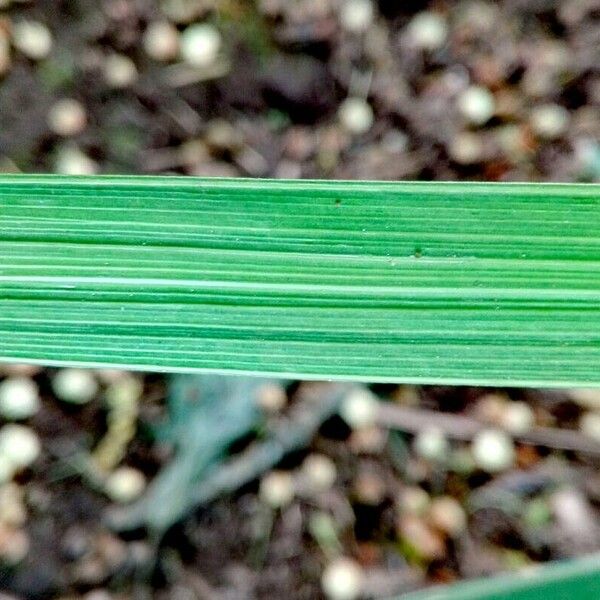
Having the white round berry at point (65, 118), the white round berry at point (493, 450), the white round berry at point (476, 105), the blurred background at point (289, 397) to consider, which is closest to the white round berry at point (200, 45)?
the blurred background at point (289, 397)

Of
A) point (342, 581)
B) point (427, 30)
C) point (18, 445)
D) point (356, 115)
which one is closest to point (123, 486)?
point (18, 445)

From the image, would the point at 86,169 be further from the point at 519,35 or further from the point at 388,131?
the point at 519,35

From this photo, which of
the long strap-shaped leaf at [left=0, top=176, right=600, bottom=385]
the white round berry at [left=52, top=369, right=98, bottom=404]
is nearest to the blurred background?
the white round berry at [left=52, top=369, right=98, bottom=404]

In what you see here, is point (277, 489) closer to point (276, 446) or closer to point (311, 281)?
point (276, 446)

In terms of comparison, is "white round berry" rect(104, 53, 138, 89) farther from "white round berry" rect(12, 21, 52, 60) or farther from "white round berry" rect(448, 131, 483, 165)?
"white round berry" rect(448, 131, 483, 165)

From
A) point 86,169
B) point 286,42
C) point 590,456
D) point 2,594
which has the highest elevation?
point 286,42

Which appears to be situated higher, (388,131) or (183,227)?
(183,227)

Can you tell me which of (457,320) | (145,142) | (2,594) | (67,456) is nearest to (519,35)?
(145,142)

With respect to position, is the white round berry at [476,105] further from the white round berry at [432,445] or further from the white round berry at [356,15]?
the white round berry at [432,445]
